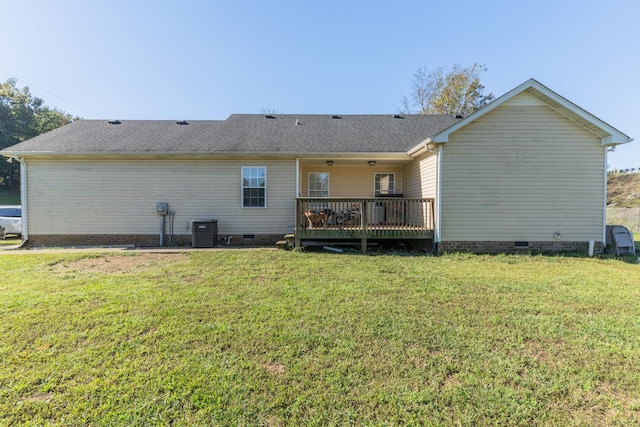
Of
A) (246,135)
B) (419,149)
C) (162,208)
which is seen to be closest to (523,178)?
(419,149)

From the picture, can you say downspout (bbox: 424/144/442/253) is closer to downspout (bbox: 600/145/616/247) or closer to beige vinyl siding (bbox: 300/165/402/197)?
beige vinyl siding (bbox: 300/165/402/197)

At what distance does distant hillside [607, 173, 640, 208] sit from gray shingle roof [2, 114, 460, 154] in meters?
22.0

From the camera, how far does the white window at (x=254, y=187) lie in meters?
9.77

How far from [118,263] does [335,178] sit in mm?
7316

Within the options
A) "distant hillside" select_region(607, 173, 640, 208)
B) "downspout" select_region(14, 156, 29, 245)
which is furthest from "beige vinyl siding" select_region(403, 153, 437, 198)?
"distant hillside" select_region(607, 173, 640, 208)

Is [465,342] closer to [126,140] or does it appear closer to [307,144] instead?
[307,144]

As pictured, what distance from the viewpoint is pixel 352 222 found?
8883mm

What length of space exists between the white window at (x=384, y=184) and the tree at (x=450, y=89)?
54.8 feet

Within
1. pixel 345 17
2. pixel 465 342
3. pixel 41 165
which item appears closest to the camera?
pixel 465 342

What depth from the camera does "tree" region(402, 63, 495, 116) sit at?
79.3ft

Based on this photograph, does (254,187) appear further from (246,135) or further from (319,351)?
(319,351)

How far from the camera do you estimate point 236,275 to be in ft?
18.7

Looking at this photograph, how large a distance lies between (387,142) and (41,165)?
37.7 feet

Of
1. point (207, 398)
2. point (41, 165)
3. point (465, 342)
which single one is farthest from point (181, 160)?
point (465, 342)
